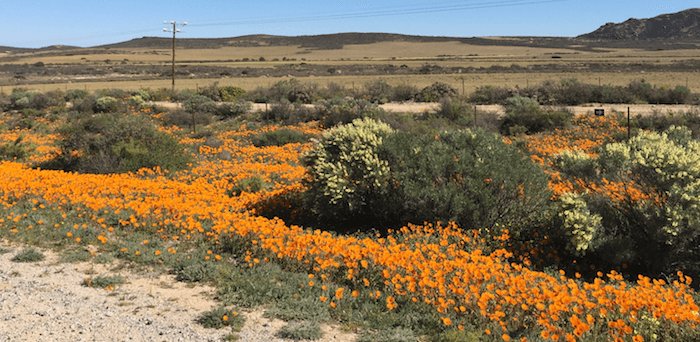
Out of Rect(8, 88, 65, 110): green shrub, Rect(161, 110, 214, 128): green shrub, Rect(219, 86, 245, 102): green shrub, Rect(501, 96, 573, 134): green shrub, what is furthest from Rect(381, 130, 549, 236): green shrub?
Rect(8, 88, 65, 110): green shrub

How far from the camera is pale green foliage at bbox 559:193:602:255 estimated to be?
7.57 m

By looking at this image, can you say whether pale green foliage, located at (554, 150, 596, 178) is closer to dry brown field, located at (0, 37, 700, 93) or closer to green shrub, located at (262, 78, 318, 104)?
green shrub, located at (262, 78, 318, 104)

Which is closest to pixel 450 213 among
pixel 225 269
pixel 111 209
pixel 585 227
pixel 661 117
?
pixel 585 227

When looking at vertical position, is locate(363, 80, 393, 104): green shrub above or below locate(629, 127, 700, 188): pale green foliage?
above

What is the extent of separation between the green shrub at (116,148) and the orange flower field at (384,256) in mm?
A: 880

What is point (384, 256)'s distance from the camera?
Result: 6.70m

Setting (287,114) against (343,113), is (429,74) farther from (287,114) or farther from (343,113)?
(343,113)

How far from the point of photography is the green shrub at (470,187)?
8984 mm

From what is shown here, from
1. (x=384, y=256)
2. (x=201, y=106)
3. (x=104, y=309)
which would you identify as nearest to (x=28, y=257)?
(x=104, y=309)

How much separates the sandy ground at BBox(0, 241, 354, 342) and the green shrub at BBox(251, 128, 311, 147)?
14288mm

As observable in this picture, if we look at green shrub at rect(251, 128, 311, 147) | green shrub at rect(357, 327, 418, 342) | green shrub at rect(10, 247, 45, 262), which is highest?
green shrub at rect(251, 128, 311, 147)

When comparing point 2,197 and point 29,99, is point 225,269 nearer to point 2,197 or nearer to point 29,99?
point 2,197

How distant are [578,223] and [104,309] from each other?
5.96m

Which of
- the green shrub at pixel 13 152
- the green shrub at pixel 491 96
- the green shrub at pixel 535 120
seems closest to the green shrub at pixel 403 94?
the green shrub at pixel 491 96
